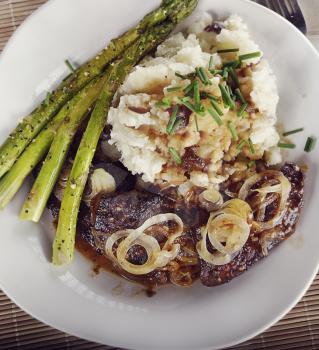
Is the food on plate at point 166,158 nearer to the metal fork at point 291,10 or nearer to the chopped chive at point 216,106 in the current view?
the chopped chive at point 216,106

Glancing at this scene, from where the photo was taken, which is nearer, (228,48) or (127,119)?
(127,119)

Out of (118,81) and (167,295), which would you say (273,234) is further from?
(118,81)

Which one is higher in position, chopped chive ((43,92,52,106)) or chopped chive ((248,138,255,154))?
chopped chive ((43,92,52,106))

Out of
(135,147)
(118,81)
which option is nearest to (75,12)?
(118,81)

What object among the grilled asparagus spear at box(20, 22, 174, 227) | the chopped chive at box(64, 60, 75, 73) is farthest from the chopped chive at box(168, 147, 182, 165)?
the chopped chive at box(64, 60, 75, 73)

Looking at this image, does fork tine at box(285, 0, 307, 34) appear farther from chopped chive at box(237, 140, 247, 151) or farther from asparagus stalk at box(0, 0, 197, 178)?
chopped chive at box(237, 140, 247, 151)

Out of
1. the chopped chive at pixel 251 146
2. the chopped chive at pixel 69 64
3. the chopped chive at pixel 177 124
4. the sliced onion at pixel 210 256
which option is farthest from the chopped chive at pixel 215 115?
the chopped chive at pixel 69 64
